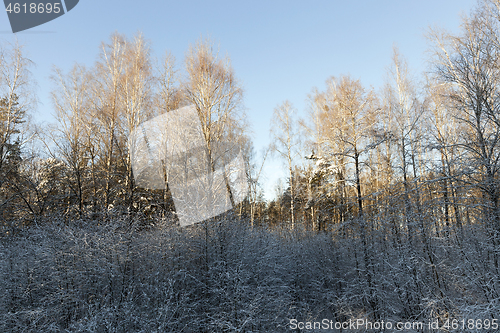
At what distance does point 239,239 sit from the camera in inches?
355

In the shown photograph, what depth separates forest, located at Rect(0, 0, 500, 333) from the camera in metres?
6.71

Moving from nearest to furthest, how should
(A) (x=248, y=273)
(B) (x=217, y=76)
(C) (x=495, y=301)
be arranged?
(C) (x=495, y=301)
(A) (x=248, y=273)
(B) (x=217, y=76)

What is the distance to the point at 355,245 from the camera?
9648 millimetres

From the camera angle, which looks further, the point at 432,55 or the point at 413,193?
the point at 432,55

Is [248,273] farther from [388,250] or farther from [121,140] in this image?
[121,140]

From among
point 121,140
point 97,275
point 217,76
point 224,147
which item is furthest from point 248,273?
point 121,140

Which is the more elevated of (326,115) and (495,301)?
(326,115)

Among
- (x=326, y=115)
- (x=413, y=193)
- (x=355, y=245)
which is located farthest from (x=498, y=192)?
(x=326, y=115)

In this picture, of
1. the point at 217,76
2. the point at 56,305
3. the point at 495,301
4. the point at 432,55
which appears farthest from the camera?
the point at 217,76

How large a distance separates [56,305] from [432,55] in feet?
47.7

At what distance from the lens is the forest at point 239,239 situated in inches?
264

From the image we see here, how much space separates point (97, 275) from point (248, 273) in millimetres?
3913

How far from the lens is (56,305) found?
21.2 ft

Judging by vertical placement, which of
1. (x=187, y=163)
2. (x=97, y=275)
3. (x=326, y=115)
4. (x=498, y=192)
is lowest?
(x=97, y=275)
